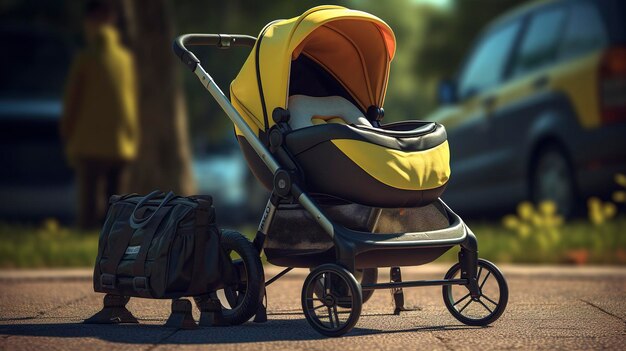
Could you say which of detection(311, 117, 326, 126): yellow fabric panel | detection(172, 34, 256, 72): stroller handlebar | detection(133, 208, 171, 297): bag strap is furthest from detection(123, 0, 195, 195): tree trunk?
detection(133, 208, 171, 297): bag strap

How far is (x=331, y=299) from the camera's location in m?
6.06

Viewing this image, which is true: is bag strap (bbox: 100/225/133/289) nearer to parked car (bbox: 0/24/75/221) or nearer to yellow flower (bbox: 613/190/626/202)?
yellow flower (bbox: 613/190/626/202)

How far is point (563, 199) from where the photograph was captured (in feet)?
35.2

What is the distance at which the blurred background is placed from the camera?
32.9ft

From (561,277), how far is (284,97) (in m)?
3.32

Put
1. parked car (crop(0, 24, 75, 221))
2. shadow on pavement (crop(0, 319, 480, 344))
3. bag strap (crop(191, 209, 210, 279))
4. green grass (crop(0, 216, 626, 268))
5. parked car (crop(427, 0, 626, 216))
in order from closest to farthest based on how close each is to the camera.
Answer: shadow on pavement (crop(0, 319, 480, 344)) < bag strap (crop(191, 209, 210, 279)) < parked car (crop(427, 0, 626, 216)) < green grass (crop(0, 216, 626, 268)) < parked car (crop(0, 24, 75, 221))

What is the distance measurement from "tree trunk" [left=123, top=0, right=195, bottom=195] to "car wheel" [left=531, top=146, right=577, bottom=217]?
393 centimetres

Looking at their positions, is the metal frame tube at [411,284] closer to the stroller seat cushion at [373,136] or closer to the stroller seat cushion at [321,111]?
the stroller seat cushion at [373,136]

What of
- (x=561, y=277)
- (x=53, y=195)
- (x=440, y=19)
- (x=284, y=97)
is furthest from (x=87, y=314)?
(x=440, y=19)

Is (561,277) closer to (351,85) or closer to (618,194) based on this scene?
(618,194)

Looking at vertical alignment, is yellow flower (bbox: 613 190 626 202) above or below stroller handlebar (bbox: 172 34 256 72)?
below

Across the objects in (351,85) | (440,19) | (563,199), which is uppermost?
(351,85)

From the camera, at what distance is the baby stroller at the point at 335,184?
6.14 m

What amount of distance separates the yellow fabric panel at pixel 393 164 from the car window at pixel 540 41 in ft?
15.8
